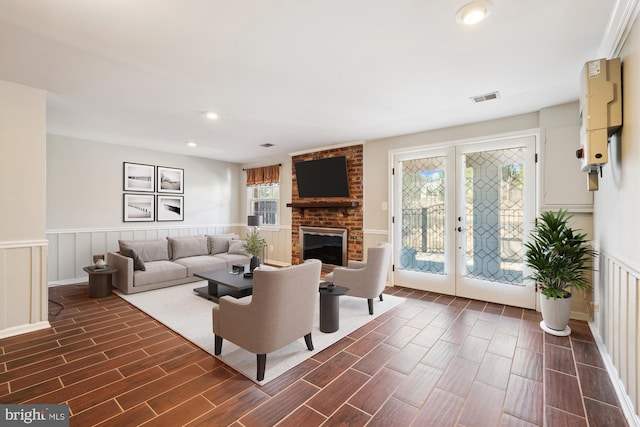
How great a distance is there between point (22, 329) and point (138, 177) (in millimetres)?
3384

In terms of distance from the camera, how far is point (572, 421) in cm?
175

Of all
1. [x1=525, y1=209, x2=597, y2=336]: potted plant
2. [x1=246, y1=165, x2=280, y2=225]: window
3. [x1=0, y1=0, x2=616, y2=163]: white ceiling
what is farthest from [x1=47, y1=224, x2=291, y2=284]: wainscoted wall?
[x1=525, y1=209, x2=597, y2=336]: potted plant

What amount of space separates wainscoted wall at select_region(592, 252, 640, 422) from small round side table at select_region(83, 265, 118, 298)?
18.1ft

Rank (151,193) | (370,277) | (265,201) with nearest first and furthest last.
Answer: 1. (370,277)
2. (151,193)
3. (265,201)

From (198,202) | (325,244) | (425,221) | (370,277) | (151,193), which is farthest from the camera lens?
(198,202)

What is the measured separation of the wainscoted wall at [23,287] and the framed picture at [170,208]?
2.96m

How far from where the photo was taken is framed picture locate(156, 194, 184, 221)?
19.6ft

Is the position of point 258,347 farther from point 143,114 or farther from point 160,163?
point 160,163

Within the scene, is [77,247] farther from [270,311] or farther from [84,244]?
[270,311]

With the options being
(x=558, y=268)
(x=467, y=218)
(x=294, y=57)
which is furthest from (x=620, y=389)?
(x=294, y=57)

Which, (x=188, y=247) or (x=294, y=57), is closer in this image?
(x=294, y=57)

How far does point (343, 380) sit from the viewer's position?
2162 mm

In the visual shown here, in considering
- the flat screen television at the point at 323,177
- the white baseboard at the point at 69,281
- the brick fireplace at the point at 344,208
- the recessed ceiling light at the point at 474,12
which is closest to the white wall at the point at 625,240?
the recessed ceiling light at the point at 474,12

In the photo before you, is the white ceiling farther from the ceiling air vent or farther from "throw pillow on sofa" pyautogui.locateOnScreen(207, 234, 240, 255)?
"throw pillow on sofa" pyautogui.locateOnScreen(207, 234, 240, 255)
